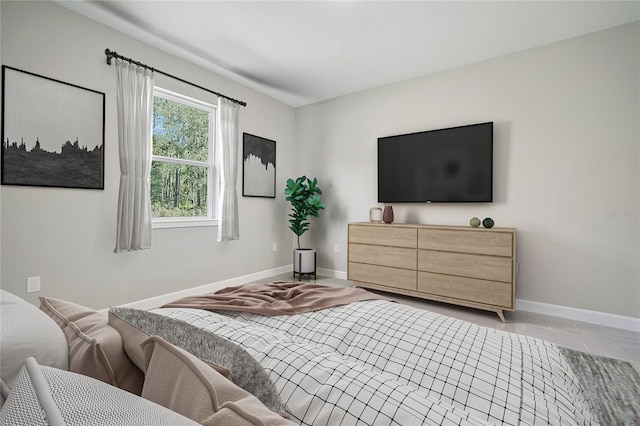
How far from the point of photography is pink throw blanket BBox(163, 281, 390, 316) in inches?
53.7

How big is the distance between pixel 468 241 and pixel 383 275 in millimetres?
1031

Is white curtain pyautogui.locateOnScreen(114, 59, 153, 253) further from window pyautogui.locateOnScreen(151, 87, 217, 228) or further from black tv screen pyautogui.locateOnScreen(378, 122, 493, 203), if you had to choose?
black tv screen pyautogui.locateOnScreen(378, 122, 493, 203)

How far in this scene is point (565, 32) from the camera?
2.87 meters

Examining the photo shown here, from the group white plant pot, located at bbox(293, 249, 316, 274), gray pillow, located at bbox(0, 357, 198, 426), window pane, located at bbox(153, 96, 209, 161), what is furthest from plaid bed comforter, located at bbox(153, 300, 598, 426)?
white plant pot, located at bbox(293, 249, 316, 274)

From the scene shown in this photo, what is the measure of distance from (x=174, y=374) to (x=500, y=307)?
314cm

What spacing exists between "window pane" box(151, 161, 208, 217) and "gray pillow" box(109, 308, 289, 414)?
2858 millimetres

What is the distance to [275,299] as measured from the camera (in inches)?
61.1

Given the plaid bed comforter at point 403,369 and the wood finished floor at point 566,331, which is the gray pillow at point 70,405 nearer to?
the plaid bed comforter at point 403,369

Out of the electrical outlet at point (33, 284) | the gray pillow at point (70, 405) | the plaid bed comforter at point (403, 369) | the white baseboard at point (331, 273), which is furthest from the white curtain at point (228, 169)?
the gray pillow at point (70, 405)

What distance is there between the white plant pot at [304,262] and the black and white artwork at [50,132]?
2475mm

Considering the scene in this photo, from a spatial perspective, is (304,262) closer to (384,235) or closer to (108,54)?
(384,235)

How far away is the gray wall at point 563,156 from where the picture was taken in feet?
8.96

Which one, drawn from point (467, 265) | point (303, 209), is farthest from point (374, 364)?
point (303, 209)

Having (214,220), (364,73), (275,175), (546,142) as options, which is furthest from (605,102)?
(214,220)
